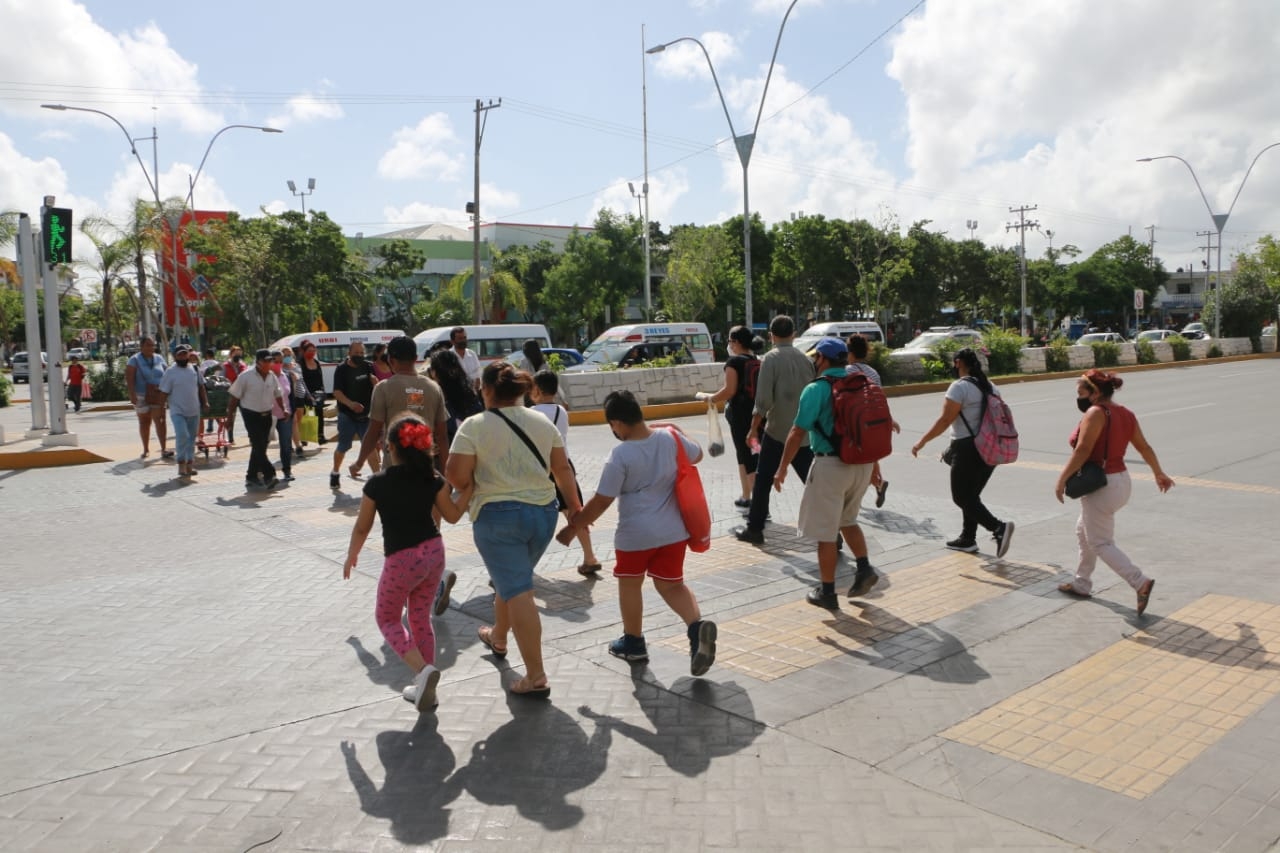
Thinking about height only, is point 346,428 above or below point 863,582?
above

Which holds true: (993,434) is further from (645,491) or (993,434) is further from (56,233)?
(56,233)

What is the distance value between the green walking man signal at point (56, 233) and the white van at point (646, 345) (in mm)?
12913

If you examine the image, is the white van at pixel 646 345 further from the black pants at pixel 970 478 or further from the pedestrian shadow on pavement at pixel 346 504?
the black pants at pixel 970 478

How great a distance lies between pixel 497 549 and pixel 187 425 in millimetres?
8860

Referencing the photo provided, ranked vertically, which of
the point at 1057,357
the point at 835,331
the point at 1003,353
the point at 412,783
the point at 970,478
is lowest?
the point at 412,783

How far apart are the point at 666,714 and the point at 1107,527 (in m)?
3.08

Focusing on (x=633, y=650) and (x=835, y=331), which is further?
(x=835, y=331)

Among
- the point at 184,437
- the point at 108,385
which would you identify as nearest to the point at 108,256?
the point at 108,385

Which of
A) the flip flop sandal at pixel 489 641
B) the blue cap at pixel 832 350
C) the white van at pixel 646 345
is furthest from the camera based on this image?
the white van at pixel 646 345

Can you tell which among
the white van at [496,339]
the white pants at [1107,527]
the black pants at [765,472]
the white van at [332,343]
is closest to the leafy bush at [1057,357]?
the white van at [496,339]

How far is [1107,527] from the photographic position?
19.2ft

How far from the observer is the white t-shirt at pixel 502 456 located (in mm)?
4527

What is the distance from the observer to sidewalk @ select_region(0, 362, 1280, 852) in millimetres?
3500

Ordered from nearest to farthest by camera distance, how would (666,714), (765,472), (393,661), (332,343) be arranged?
(666,714), (393,661), (765,472), (332,343)
